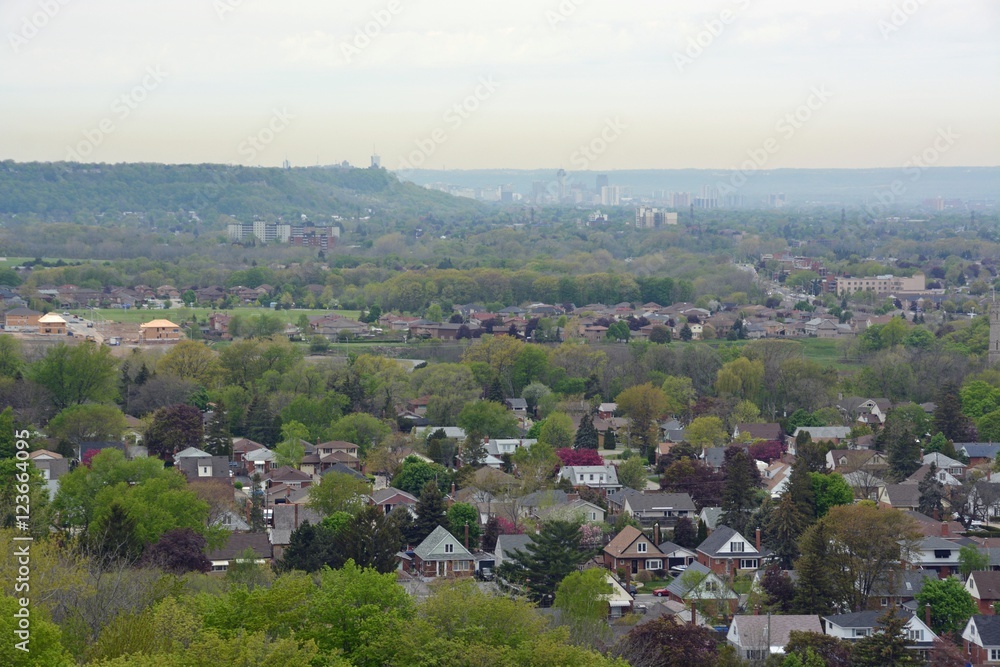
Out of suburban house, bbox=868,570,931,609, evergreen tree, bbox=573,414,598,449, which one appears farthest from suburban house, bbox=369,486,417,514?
suburban house, bbox=868,570,931,609

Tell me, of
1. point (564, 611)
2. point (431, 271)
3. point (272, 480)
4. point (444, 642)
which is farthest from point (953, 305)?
point (444, 642)

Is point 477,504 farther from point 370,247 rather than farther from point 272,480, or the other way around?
point 370,247

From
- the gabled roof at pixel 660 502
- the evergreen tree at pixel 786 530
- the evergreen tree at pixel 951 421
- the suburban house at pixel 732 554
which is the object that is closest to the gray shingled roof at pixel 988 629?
the evergreen tree at pixel 786 530

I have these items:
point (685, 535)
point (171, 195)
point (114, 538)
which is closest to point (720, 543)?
point (685, 535)

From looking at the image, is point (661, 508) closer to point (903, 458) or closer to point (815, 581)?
point (903, 458)

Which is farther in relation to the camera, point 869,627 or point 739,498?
point 739,498
